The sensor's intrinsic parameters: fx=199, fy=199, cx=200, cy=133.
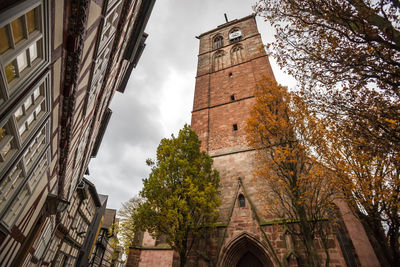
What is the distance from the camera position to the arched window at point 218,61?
1940 centimetres

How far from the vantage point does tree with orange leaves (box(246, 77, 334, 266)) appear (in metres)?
6.99

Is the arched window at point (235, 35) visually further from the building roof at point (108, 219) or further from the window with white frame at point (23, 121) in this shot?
the building roof at point (108, 219)

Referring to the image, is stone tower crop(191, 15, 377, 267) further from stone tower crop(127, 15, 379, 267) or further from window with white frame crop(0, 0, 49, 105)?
window with white frame crop(0, 0, 49, 105)

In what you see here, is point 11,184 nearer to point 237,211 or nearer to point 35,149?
point 35,149

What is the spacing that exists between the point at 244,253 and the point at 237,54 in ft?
55.6

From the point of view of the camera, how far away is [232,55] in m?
19.8

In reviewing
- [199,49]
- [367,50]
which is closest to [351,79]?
[367,50]

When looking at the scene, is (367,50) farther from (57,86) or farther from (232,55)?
(232,55)

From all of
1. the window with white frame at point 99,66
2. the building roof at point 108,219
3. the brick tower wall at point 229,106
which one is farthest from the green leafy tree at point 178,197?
the building roof at point 108,219

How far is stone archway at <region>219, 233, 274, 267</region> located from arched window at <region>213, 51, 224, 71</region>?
1501cm

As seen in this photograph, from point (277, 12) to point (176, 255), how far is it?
420 inches

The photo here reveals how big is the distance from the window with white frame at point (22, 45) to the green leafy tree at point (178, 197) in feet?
21.2

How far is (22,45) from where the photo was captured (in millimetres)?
2195

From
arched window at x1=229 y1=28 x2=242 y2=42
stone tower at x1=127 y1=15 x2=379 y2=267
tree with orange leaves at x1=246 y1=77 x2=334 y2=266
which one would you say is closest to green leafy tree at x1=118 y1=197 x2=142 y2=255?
stone tower at x1=127 y1=15 x2=379 y2=267
